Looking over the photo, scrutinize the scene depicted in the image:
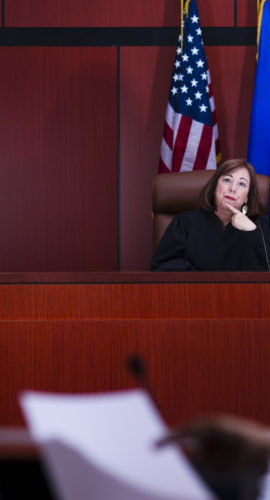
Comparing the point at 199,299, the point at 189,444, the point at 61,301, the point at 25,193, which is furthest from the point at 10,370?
the point at 25,193

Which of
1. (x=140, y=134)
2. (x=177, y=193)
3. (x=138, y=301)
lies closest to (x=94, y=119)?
(x=140, y=134)

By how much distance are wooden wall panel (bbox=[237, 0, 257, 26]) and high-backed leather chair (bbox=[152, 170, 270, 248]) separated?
144 centimetres

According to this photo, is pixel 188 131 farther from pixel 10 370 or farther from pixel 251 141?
pixel 10 370

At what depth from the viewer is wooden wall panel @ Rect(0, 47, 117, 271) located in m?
3.70

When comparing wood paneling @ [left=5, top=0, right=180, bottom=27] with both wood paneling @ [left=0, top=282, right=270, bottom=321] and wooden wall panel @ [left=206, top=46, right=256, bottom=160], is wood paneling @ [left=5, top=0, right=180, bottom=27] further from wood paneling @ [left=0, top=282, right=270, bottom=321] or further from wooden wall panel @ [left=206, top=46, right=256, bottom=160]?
wood paneling @ [left=0, top=282, right=270, bottom=321]

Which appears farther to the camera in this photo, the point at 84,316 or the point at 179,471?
the point at 84,316

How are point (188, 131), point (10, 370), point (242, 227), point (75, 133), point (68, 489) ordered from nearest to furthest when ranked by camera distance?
point (68, 489) → point (10, 370) → point (242, 227) → point (188, 131) → point (75, 133)

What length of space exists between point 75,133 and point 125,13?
33.5 inches

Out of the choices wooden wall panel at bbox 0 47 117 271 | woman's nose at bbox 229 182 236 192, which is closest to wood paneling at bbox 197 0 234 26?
wooden wall panel at bbox 0 47 117 271

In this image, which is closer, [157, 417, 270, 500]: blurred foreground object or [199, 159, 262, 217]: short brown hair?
[157, 417, 270, 500]: blurred foreground object

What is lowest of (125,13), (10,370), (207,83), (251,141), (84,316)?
(10,370)

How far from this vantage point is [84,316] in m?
1.56

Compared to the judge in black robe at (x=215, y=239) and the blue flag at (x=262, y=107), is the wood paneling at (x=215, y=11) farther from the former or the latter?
the judge in black robe at (x=215, y=239)

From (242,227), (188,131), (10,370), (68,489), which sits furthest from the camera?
(188,131)
